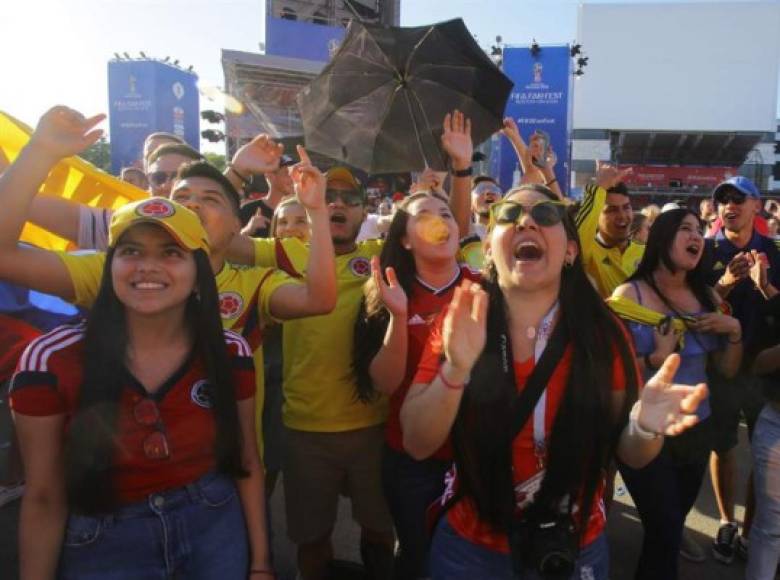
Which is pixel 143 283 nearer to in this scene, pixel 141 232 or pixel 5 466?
pixel 141 232

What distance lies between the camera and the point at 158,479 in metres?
1.67

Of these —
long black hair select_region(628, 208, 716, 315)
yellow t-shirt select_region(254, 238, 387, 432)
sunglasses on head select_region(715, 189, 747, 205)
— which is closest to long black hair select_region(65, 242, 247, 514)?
yellow t-shirt select_region(254, 238, 387, 432)

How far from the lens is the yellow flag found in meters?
2.59

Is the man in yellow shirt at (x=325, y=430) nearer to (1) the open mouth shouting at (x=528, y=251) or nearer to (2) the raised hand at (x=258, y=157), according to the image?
(2) the raised hand at (x=258, y=157)

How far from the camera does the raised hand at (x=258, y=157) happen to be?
3.03 meters

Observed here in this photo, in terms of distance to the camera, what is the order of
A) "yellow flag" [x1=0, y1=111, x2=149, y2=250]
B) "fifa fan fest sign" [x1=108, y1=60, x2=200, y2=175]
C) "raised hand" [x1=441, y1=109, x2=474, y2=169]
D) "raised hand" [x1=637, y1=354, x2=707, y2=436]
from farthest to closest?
"fifa fan fest sign" [x1=108, y1=60, x2=200, y2=175] < "raised hand" [x1=441, y1=109, x2=474, y2=169] < "yellow flag" [x1=0, y1=111, x2=149, y2=250] < "raised hand" [x1=637, y1=354, x2=707, y2=436]

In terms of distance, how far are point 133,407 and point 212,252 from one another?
864 mm

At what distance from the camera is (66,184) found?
9.34 feet

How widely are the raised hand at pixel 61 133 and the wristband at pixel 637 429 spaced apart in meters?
2.01

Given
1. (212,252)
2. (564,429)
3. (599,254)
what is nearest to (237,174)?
(212,252)

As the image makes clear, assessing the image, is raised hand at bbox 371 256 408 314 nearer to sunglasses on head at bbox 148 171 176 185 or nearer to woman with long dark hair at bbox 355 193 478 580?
woman with long dark hair at bbox 355 193 478 580

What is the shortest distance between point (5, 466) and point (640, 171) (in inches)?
1713

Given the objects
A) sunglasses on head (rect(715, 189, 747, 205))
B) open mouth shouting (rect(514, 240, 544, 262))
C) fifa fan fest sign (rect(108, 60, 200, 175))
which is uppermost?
fifa fan fest sign (rect(108, 60, 200, 175))

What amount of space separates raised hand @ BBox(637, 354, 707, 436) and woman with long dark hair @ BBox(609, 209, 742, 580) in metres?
1.02
